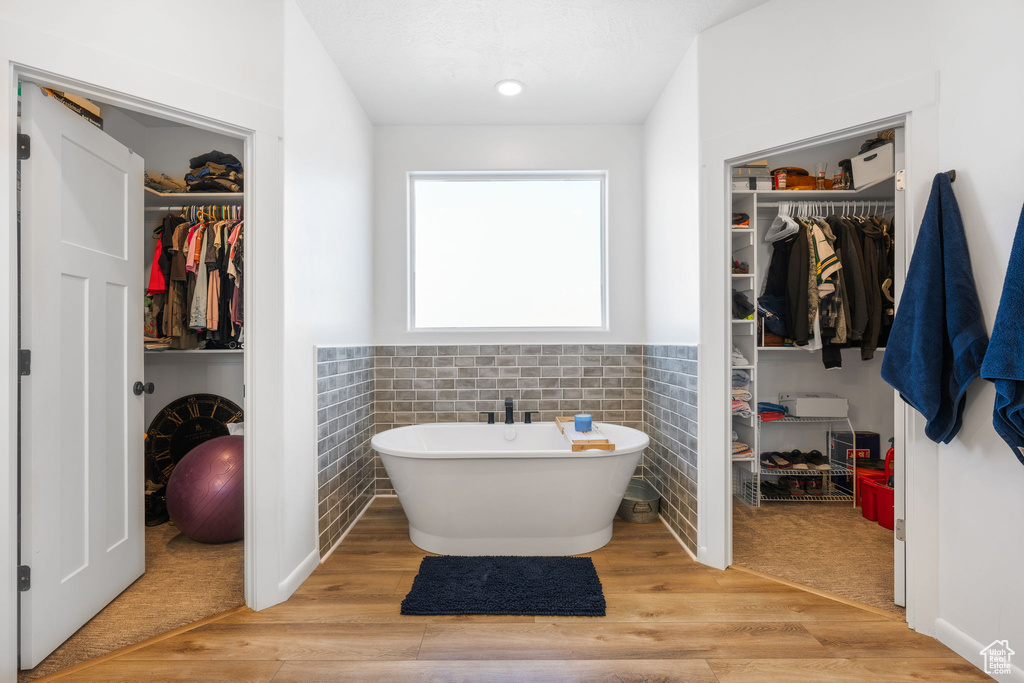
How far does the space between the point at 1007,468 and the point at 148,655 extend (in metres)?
3.01

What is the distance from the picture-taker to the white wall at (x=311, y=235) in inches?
89.6

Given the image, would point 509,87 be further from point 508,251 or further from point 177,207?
point 177,207

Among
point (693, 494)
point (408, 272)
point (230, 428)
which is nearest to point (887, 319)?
point (693, 494)

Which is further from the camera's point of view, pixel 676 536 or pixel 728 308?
pixel 676 536

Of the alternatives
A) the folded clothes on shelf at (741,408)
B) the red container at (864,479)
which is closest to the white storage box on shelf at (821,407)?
the red container at (864,479)

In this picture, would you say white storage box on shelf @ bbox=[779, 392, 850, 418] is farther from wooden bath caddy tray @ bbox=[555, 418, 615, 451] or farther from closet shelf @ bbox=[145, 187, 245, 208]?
closet shelf @ bbox=[145, 187, 245, 208]

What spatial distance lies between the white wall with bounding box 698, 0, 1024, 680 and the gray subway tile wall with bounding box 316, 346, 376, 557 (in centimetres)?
256

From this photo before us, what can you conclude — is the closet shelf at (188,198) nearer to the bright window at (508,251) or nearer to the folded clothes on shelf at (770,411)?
the bright window at (508,251)

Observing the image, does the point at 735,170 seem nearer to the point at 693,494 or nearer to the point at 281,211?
the point at 693,494

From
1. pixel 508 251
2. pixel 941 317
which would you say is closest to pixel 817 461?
pixel 941 317

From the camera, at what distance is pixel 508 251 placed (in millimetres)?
3744

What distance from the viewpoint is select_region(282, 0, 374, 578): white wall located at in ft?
7.47

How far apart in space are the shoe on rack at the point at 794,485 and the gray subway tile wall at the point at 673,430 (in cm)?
97

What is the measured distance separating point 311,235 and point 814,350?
313 centimetres
